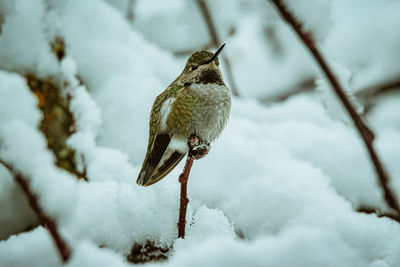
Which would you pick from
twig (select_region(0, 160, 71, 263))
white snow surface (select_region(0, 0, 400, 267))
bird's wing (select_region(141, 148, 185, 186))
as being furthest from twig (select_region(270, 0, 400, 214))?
twig (select_region(0, 160, 71, 263))

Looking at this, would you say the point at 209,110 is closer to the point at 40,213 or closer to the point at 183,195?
the point at 183,195

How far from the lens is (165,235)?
114cm

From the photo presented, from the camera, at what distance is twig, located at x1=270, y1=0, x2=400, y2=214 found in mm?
831

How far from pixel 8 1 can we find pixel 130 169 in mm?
948

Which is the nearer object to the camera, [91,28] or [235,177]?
[235,177]

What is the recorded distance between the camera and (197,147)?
3.69 feet

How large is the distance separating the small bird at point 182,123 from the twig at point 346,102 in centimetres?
35

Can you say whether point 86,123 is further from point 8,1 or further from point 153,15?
point 153,15

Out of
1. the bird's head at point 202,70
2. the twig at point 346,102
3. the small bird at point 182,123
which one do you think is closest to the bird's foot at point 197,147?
the small bird at point 182,123

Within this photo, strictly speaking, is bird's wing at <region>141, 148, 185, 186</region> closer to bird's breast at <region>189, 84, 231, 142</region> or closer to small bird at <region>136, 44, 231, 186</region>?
small bird at <region>136, 44, 231, 186</region>

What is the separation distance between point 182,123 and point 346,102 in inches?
22.4

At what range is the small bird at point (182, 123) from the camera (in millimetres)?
1133

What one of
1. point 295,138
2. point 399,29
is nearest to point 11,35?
point 295,138

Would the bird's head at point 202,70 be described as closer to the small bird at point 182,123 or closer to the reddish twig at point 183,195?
the small bird at point 182,123
